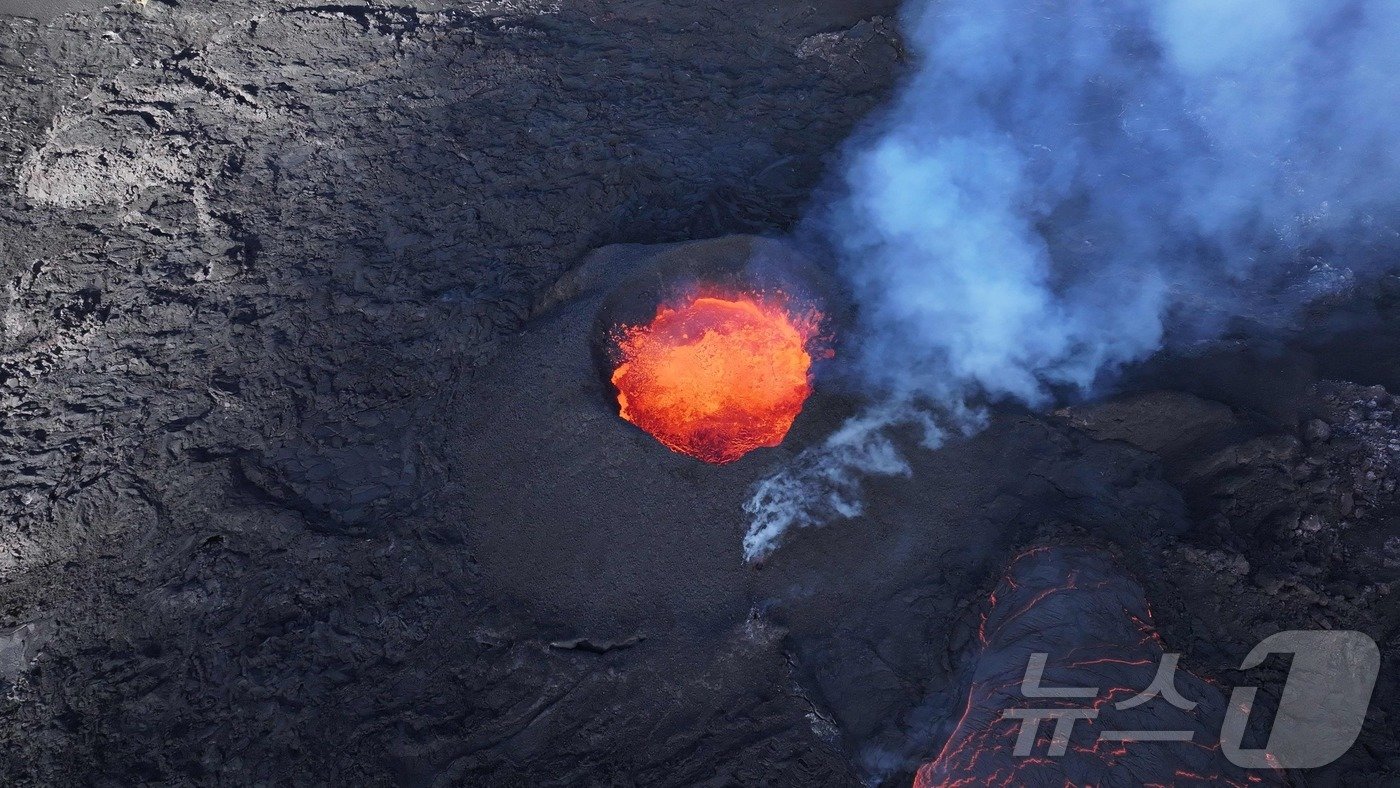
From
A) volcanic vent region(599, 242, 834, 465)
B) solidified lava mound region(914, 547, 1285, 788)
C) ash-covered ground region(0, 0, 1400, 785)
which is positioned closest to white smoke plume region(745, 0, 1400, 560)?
ash-covered ground region(0, 0, 1400, 785)

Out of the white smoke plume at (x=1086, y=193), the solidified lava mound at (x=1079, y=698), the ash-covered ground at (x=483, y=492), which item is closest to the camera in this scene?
the solidified lava mound at (x=1079, y=698)

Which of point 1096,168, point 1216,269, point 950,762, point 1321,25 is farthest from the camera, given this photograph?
point 1321,25

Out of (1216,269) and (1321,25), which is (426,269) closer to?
(1216,269)

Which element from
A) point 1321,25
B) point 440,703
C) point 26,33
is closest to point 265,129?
point 26,33

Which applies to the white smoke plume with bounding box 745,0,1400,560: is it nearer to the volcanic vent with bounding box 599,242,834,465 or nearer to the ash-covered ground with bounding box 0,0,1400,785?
the ash-covered ground with bounding box 0,0,1400,785

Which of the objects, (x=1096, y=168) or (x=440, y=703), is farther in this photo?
(x=1096, y=168)

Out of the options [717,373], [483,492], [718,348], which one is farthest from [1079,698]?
[483,492]

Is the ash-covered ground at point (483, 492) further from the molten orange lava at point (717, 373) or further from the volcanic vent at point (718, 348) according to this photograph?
the molten orange lava at point (717, 373)

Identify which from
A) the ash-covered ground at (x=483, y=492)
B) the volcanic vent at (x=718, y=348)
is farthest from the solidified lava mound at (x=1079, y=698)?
the volcanic vent at (x=718, y=348)
